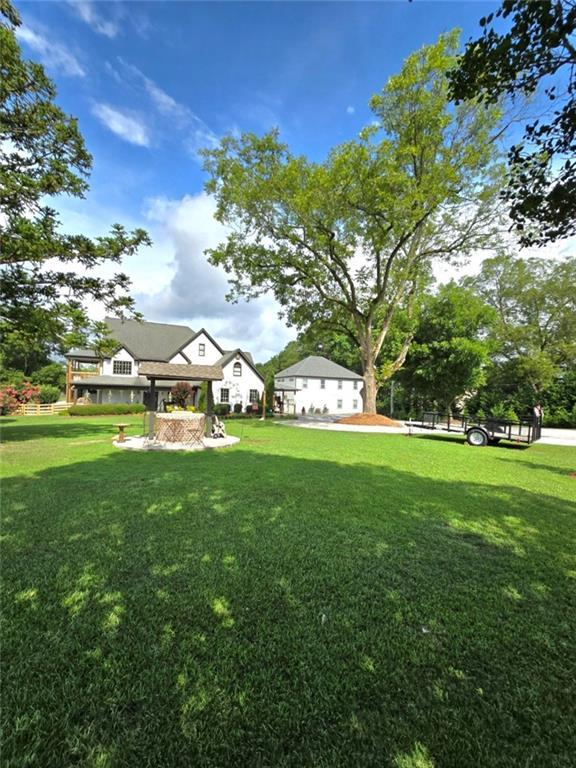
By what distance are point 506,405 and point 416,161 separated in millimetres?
19547

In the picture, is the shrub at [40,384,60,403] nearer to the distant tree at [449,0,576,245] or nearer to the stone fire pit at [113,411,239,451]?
the stone fire pit at [113,411,239,451]

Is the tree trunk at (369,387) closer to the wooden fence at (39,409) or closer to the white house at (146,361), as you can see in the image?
the white house at (146,361)

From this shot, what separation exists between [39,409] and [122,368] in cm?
771

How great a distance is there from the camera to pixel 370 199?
16.7 metres

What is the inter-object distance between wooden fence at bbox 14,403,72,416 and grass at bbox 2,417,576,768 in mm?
25738

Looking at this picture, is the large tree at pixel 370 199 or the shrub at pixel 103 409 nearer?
the large tree at pixel 370 199

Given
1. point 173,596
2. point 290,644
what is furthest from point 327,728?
point 173,596

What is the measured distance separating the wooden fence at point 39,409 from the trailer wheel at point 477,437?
28089 millimetres

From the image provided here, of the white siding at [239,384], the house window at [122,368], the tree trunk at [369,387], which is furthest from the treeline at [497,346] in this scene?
the house window at [122,368]

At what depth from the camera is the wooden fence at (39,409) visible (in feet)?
84.8

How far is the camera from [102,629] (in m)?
2.51

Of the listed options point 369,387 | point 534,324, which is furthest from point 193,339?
point 534,324

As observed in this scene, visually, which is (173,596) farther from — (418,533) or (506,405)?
(506,405)

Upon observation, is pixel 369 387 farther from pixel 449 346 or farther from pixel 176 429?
pixel 176 429
